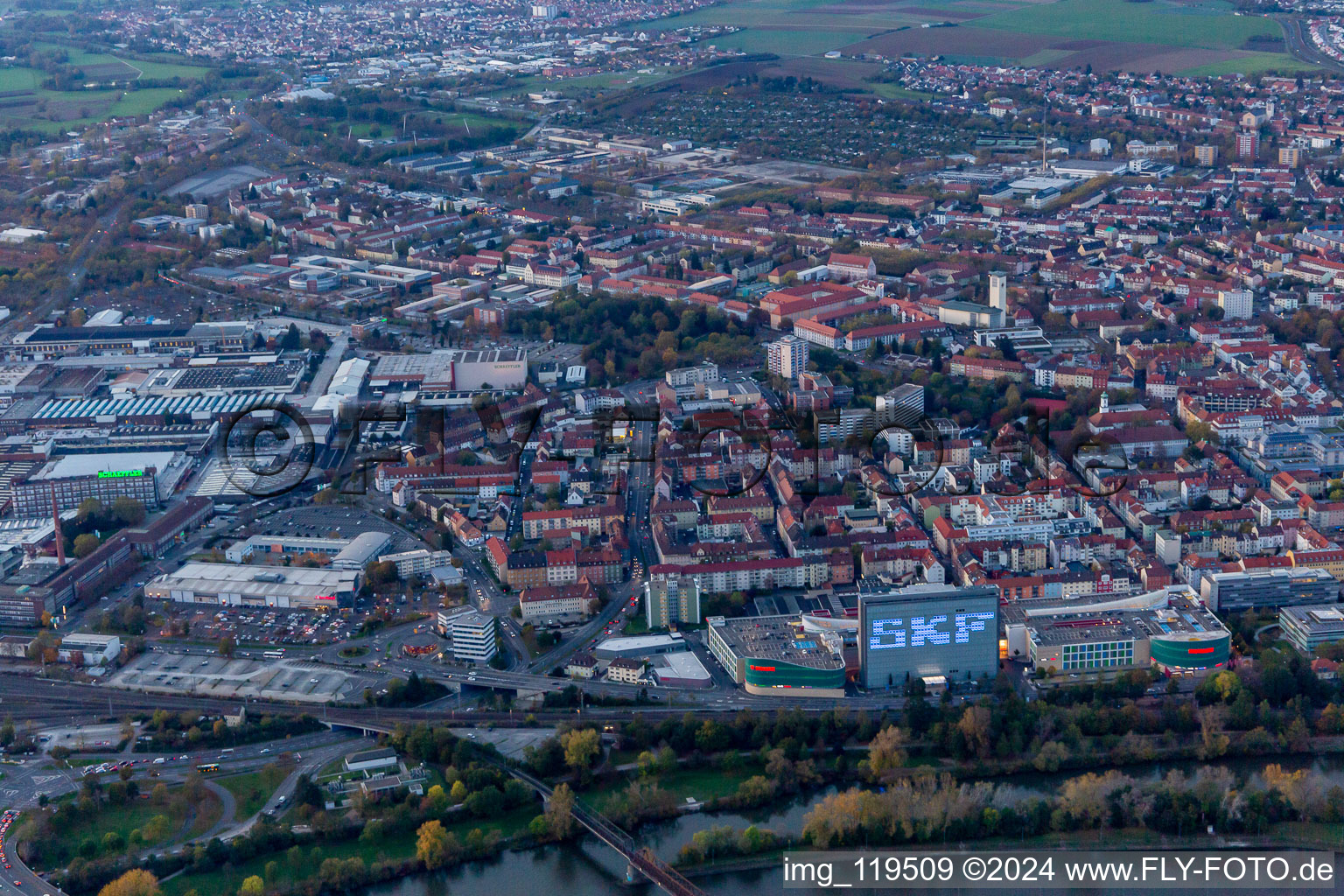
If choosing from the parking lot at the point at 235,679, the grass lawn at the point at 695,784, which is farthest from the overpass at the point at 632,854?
the parking lot at the point at 235,679

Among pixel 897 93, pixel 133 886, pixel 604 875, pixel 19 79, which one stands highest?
pixel 19 79

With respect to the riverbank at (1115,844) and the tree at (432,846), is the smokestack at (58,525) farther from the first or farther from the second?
the riverbank at (1115,844)

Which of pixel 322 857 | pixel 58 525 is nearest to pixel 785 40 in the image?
pixel 58 525

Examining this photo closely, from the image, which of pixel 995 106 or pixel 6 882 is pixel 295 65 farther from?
pixel 6 882

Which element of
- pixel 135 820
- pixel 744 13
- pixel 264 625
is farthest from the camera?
pixel 744 13

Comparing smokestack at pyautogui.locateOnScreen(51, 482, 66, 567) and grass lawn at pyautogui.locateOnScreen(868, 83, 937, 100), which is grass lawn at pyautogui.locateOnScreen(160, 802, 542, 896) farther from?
grass lawn at pyautogui.locateOnScreen(868, 83, 937, 100)

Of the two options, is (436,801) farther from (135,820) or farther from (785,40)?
(785,40)

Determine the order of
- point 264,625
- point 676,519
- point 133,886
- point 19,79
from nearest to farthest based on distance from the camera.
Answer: point 133,886, point 264,625, point 676,519, point 19,79
